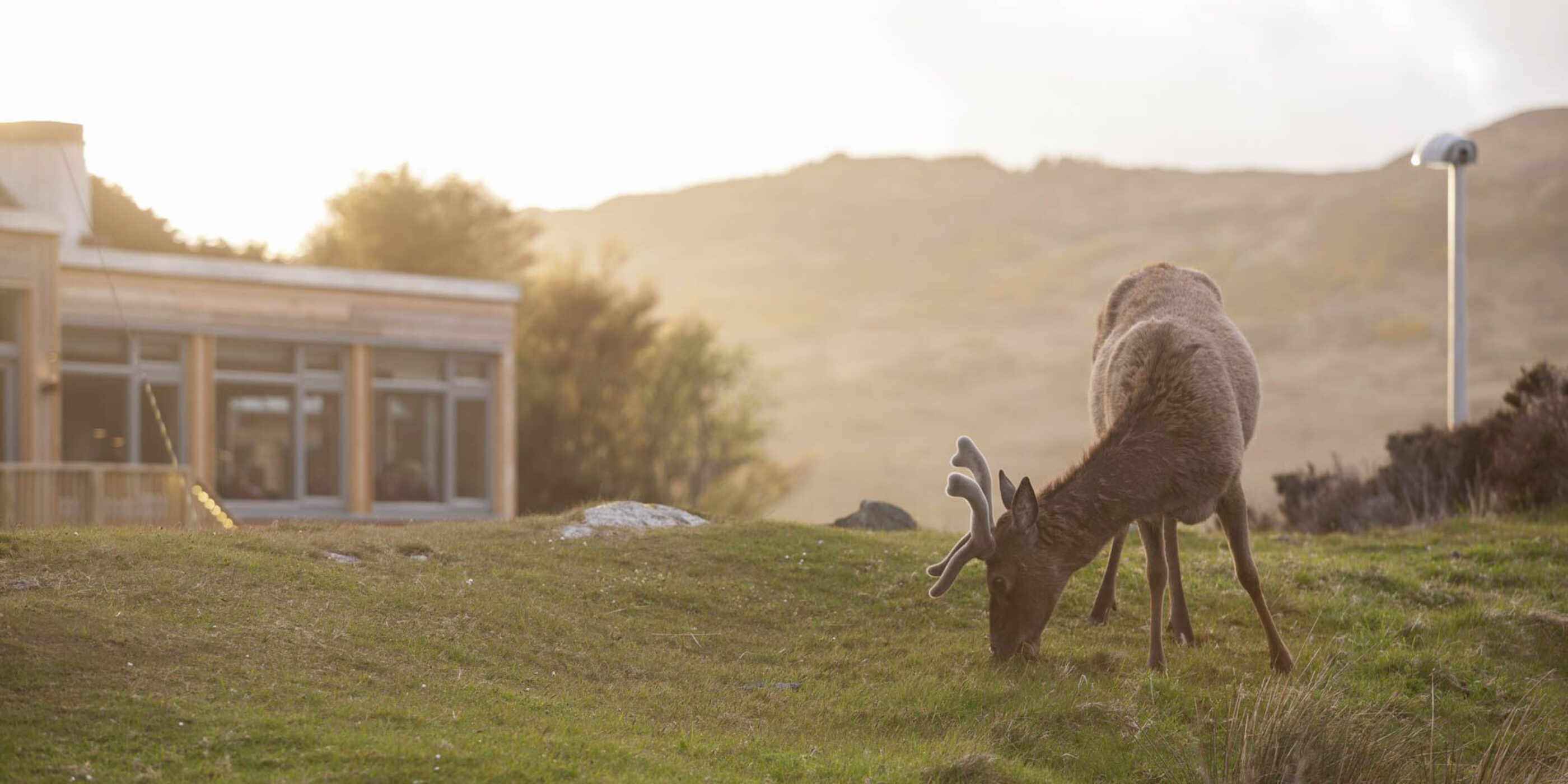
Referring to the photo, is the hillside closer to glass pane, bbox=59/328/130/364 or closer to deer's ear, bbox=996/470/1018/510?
glass pane, bbox=59/328/130/364

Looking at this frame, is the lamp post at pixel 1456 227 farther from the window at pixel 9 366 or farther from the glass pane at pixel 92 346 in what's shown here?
the glass pane at pixel 92 346

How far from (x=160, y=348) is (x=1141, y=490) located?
72.6 feet

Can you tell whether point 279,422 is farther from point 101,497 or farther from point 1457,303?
point 1457,303

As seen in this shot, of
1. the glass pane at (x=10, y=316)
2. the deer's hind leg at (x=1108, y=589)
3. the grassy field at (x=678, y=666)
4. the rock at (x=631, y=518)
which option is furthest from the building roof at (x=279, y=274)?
the deer's hind leg at (x=1108, y=589)

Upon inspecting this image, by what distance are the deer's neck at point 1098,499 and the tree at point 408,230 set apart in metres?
41.4

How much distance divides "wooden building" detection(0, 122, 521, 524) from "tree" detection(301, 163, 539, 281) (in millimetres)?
18483

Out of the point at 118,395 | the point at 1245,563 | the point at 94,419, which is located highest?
the point at 118,395

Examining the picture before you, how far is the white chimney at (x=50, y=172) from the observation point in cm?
1702

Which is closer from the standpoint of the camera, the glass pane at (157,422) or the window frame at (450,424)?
the glass pane at (157,422)

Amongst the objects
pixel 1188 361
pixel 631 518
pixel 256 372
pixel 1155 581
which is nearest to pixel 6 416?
pixel 256 372

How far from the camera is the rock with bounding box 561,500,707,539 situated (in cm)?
1418

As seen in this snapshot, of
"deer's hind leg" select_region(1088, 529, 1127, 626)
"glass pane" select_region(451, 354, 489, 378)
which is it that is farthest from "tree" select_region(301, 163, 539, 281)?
"deer's hind leg" select_region(1088, 529, 1127, 626)

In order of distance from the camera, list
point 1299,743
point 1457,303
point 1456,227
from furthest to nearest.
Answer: point 1456,227 < point 1457,303 < point 1299,743

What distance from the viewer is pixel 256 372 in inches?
1138
